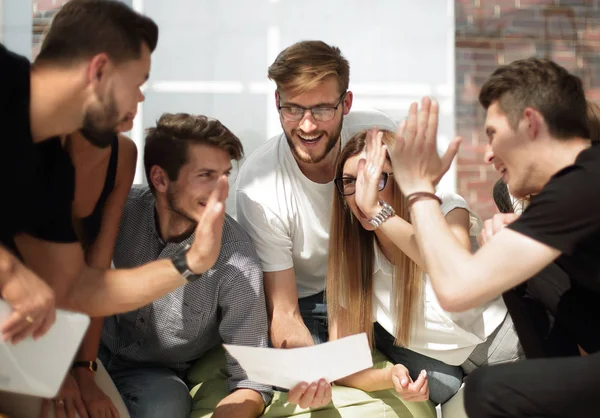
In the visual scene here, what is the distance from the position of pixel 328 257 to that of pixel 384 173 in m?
0.41

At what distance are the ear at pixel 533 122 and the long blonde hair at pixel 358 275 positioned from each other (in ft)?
2.27

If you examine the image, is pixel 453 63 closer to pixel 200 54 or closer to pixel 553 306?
pixel 200 54

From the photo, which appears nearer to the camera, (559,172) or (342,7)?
(559,172)

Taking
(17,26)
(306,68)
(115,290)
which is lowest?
(115,290)

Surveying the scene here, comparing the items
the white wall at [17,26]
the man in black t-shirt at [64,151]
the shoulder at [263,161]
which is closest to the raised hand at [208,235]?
the man in black t-shirt at [64,151]

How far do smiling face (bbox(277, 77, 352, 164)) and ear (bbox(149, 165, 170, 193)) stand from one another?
0.49m

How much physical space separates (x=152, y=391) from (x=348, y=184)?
0.98m

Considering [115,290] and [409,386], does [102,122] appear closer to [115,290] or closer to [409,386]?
[115,290]

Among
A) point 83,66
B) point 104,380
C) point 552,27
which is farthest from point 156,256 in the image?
point 552,27

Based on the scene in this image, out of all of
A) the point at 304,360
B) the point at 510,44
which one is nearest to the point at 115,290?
the point at 304,360

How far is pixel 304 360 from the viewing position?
2.29m

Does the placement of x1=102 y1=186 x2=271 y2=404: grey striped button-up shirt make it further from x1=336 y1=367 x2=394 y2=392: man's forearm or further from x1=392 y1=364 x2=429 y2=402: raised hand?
x1=392 y1=364 x2=429 y2=402: raised hand

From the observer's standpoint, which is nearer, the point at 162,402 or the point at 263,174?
the point at 162,402

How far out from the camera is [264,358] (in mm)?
2238
